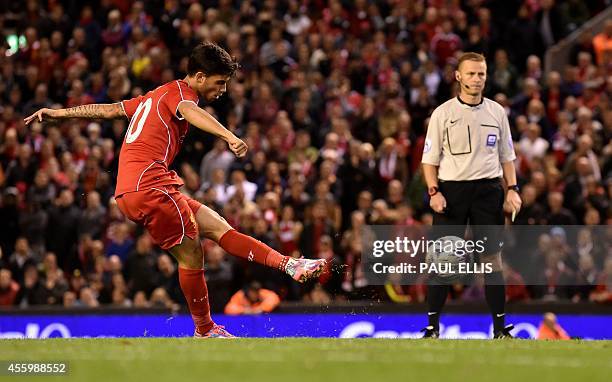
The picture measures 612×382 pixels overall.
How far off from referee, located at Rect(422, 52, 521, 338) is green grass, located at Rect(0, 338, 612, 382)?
42.6 inches

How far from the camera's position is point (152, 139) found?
9953 mm

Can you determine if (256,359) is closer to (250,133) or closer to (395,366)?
(395,366)

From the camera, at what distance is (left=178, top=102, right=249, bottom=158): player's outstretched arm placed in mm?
9055

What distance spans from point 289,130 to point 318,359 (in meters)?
11.5

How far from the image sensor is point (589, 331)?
14641 millimetres

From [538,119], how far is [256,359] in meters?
10.9

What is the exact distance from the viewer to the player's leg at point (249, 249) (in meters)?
9.89

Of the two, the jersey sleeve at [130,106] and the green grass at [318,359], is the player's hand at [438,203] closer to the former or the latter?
the green grass at [318,359]

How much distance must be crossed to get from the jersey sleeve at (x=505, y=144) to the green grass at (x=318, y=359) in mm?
1834

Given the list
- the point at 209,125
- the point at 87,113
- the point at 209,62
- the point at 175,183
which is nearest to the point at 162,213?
the point at 175,183

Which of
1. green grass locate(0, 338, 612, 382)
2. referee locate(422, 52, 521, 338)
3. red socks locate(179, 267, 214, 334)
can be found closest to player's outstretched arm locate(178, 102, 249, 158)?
red socks locate(179, 267, 214, 334)

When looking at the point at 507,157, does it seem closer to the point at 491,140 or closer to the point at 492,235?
the point at 491,140

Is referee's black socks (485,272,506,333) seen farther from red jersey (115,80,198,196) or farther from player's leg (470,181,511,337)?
red jersey (115,80,198,196)

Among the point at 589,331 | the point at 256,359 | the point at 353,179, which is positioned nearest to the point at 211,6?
the point at 353,179
